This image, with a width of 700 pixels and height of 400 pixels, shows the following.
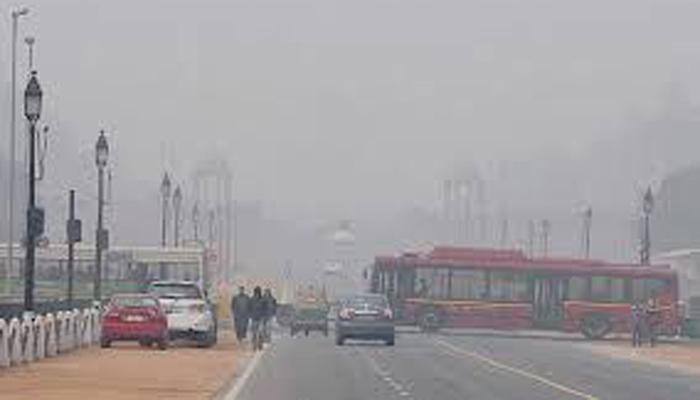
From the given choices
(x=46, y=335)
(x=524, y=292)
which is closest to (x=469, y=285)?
(x=524, y=292)

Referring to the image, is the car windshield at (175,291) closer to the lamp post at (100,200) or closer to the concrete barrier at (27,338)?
the lamp post at (100,200)

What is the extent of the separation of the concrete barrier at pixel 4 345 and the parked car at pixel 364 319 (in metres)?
24.6

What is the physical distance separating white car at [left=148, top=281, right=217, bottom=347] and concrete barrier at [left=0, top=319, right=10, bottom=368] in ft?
52.1

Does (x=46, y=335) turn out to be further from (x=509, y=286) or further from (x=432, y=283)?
(x=509, y=286)

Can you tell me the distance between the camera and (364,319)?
67062mm

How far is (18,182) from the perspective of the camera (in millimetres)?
191125

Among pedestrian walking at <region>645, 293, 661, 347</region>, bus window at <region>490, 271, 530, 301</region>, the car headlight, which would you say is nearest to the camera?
the car headlight

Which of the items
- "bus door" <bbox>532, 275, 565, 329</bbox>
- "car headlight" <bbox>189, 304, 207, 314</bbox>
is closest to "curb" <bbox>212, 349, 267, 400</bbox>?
"car headlight" <bbox>189, 304, 207, 314</bbox>

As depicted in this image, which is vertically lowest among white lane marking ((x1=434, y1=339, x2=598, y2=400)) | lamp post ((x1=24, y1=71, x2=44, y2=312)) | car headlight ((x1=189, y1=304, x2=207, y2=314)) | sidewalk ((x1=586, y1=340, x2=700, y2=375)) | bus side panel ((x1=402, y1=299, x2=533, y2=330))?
sidewalk ((x1=586, y1=340, x2=700, y2=375))

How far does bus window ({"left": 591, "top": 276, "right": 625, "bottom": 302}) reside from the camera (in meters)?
86.9

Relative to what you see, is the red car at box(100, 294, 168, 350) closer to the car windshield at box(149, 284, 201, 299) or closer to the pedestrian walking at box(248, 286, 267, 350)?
the car windshield at box(149, 284, 201, 299)

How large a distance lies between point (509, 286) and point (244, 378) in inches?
1778

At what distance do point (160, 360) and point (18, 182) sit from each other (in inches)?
5674

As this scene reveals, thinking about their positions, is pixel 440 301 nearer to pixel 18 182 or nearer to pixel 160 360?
pixel 160 360
